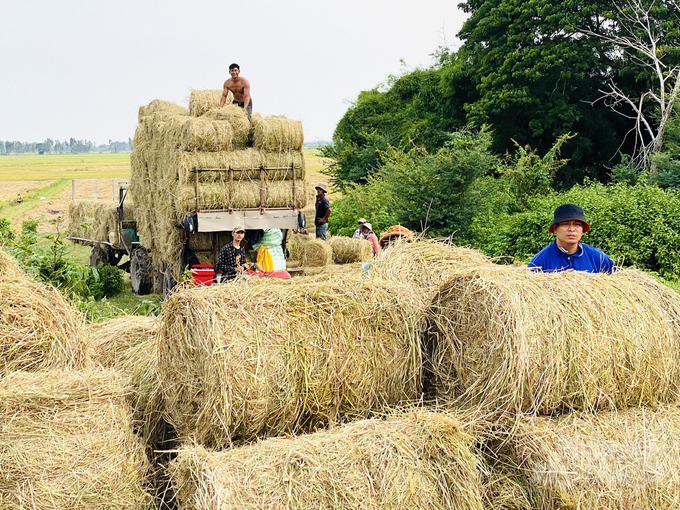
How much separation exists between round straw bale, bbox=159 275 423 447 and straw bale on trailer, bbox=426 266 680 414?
30 centimetres

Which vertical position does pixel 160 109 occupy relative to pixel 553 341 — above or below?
above

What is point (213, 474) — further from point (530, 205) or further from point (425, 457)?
point (530, 205)

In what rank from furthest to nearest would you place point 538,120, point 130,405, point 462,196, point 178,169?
point 538,120
point 462,196
point 178,169
point 130,405

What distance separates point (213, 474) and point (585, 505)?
2103 mm

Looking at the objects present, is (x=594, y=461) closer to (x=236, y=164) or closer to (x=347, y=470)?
(x=347, y=470)

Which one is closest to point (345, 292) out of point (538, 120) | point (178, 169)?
point (178, 169)

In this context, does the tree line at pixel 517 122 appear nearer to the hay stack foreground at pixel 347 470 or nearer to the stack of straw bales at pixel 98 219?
the stack of straw bales at pixel 98 219

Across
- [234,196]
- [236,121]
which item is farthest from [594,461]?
[236,121]

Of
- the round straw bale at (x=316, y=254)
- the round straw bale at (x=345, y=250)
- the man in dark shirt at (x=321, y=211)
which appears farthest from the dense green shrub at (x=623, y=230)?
the round straw bale at (x=316, y=254)

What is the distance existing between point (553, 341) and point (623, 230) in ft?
35.8

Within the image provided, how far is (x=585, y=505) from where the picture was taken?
413 cm

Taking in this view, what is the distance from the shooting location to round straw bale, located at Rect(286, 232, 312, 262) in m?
15.0

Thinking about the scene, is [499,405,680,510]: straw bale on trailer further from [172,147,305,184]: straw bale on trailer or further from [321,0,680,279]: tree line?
[321,0,680,279]: tree line

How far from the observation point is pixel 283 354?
4.41 meters
